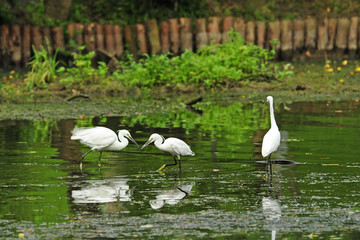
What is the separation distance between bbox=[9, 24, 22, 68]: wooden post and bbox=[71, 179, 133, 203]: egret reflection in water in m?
16.5

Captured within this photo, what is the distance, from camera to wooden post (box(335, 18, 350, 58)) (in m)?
27.7

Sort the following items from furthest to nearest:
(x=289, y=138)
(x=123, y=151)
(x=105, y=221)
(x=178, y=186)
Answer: (x=289, y=138), (x=123, y=151), (x=178, y=186), (x=105, y=221)

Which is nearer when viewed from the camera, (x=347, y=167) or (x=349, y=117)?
(x=347, y=167)

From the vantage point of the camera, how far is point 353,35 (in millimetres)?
27859

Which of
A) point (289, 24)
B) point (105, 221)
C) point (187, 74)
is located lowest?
point (105, 221)

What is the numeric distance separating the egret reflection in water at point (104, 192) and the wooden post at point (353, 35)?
19.4 meters

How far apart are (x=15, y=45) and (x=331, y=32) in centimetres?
1051

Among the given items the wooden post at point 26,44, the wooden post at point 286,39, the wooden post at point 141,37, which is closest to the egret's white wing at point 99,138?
the wooden post at point 26,44

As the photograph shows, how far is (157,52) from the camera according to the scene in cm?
2623

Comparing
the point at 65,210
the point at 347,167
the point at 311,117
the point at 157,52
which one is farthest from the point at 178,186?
the point at 157,52

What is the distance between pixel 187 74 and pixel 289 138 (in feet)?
28.0

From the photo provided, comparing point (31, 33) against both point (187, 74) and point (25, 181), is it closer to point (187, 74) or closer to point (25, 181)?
point (187, 74)

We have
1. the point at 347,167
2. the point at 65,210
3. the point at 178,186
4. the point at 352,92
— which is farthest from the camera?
the point at 352,92

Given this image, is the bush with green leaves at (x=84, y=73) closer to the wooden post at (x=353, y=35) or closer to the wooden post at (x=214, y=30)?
the wooden post at (x=214, y=30)
